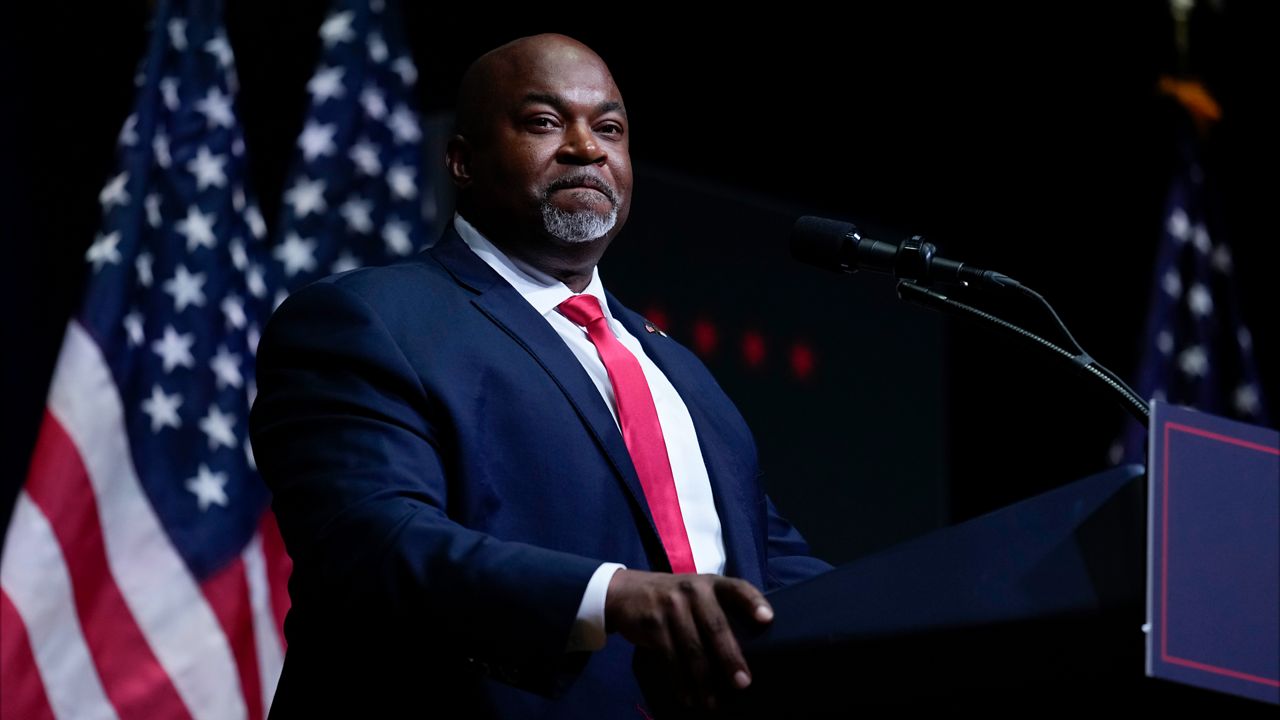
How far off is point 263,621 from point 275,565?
0.12 metres

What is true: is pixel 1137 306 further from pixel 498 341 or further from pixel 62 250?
pixel 498 341

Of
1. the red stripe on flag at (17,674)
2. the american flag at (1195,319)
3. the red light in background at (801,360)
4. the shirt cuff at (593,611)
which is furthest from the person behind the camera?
the american flag at (1195,319)

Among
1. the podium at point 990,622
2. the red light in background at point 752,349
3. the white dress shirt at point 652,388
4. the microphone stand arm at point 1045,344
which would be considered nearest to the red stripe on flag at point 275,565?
the red light in background at point 752,349

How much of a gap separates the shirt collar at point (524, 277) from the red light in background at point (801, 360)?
2.14 metres

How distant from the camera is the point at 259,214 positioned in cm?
369

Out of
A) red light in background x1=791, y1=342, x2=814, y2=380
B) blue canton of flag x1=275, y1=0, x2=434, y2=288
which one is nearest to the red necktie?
blue canton of flag x1=275, y1=0, x2=434, y2=288

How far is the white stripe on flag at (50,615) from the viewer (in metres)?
3.02

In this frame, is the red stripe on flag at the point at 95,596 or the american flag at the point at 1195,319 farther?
the american flag at the point at 1195,319

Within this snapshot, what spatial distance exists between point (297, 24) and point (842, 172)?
5.58 ft

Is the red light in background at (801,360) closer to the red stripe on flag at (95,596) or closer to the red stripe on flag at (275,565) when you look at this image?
the red stripe on flag at (275,565)

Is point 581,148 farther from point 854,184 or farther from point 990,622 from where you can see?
point 854,184

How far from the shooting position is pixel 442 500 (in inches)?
63.7

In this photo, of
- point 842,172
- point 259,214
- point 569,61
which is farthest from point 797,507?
point 569,61

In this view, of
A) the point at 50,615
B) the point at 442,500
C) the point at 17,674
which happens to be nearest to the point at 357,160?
the point at 50,615
